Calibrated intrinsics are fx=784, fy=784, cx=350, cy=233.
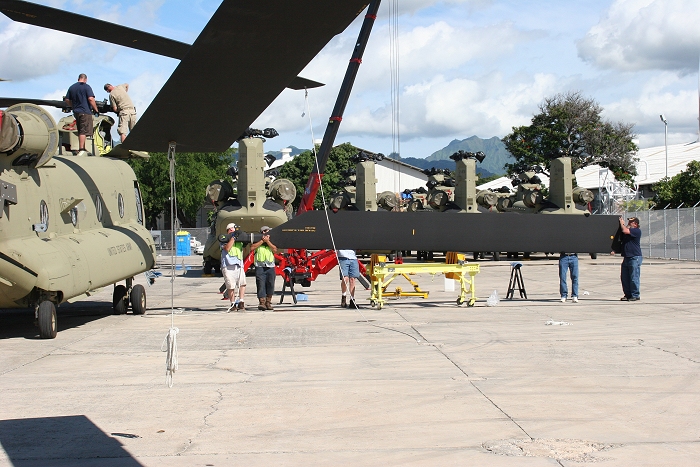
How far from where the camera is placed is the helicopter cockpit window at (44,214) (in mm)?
12633

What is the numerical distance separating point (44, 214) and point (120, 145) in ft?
6.37

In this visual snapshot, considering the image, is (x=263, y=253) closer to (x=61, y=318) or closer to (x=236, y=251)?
(x=236, y=251)

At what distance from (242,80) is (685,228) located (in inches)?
1290

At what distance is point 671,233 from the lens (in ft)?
121

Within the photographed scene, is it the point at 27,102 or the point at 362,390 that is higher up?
the point at 27,102

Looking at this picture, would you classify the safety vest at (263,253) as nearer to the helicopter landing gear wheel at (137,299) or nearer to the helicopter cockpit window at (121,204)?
the helicopter landing gear wheel at (137,299)

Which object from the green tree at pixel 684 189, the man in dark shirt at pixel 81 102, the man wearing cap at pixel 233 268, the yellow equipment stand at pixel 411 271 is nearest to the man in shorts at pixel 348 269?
the yellow equipment stand at pixel 411 271

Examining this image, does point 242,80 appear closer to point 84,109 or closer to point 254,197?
point 84,109

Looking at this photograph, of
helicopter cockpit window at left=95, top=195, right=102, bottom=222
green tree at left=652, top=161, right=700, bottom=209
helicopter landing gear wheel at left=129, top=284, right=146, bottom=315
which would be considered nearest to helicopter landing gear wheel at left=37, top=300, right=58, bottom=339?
helicopter cockpit window at left=95, top=195, right=102, bottom=222

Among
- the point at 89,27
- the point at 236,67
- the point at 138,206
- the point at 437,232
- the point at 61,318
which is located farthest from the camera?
the point at 138,206

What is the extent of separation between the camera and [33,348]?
11.6m

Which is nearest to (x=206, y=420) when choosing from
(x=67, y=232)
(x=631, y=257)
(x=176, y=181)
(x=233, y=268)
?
(x=67, y=232)

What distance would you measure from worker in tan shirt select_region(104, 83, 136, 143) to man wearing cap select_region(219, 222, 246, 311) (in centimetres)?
306

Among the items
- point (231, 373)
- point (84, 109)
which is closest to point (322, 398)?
point (231, 373)
